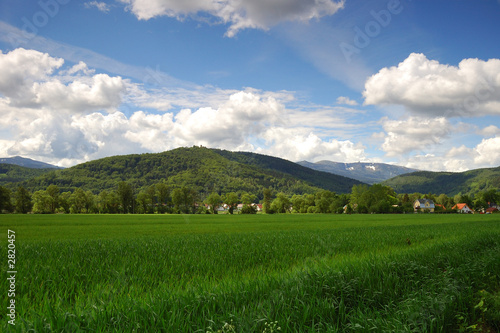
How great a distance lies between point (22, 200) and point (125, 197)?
1179 inches

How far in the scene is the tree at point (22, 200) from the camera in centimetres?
8350

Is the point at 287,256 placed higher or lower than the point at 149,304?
lower

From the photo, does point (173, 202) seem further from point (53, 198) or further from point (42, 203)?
point (42, 203)

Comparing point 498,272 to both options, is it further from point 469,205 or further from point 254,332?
point 469,205

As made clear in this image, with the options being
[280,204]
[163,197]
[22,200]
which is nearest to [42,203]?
[22,200]

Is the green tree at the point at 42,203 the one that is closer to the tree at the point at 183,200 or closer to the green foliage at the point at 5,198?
the green foliage at the point at 5,198

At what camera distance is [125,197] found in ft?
338

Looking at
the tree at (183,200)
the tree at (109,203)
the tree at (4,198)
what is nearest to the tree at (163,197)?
the tree at (183,200)

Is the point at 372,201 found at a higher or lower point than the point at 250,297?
lower

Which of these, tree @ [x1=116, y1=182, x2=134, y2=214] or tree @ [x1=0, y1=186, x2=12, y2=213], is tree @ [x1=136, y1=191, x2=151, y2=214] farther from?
tree @ [x1=0, y1=186, x2=12, y2=213]

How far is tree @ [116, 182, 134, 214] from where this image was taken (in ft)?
335

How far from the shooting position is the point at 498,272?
8.30 m

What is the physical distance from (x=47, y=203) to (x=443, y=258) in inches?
4575

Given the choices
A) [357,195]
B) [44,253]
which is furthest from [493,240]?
[357,195]
